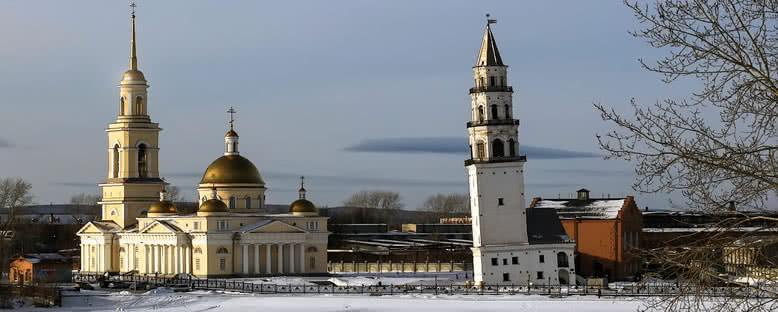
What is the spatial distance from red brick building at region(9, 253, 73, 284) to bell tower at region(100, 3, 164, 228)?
598 inches

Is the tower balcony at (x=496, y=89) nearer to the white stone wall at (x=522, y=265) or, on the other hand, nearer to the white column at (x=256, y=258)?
the white stone wall at (x=522, y=265)

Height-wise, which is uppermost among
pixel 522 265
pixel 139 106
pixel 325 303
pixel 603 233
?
pixel 139 106

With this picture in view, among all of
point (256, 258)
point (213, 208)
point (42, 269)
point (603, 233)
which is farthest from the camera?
point (256, 258)

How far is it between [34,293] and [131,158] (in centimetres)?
3044

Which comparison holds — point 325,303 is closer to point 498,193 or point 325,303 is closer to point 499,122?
point 498,193

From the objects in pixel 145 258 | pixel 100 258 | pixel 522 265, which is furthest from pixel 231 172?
pixel 522 265

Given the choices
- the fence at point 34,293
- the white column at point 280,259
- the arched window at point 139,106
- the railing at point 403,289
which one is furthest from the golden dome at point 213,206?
the fence at point 34,293

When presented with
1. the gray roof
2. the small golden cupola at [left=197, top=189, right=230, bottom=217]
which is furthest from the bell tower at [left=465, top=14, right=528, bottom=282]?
the small golden cupola at [left=197, top=189, right=230, bottom=217]

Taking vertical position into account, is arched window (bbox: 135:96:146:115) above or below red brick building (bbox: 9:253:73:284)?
above

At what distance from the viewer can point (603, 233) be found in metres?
87.8

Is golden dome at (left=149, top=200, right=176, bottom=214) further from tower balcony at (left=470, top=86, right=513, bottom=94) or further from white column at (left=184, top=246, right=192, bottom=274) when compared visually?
tower balcony at (left=470, top=86, right=513, bottom=94)

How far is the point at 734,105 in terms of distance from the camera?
15180 millimetres

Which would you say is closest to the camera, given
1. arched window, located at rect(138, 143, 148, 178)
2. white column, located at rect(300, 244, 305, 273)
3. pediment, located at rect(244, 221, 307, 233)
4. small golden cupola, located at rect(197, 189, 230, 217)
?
small golden cupola, located at rect(197, 189, 230, 217)

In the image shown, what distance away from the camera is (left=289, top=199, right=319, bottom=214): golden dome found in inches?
3746
